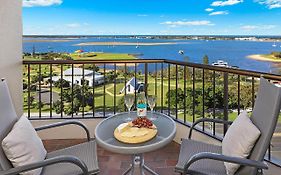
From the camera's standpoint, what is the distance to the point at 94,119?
367 centimetres

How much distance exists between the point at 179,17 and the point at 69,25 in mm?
3365

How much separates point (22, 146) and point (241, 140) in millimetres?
1453

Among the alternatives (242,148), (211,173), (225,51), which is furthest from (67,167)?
(225,51)

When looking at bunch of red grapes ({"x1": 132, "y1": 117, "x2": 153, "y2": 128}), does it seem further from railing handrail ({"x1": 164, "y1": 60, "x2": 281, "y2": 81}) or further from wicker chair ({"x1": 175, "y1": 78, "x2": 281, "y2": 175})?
railing handrail ({"x1": 164, "y1": 60, "x2": 281, "y2": 81})

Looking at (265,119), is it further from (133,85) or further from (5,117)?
(133,85)

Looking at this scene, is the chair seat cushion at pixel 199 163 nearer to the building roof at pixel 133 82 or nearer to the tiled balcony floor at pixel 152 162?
the tiled balcony floor at pixel 152 162

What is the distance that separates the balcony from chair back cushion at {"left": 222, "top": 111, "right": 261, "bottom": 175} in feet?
4.22

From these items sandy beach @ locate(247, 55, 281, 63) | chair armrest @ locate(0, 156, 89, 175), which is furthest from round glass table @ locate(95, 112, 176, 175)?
sandy beach @ locate(247, 55, 281, 63)

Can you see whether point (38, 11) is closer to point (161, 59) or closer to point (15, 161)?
point (161, 59)

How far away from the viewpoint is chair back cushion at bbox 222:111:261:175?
1601mm

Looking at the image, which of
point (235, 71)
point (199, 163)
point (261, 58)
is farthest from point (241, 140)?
point (261, 58)

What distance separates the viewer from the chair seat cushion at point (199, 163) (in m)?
1.68

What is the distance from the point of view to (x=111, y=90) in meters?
4.04

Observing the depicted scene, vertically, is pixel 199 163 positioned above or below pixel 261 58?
below
